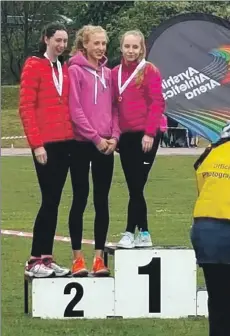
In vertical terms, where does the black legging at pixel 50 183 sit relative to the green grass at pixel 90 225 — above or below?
above

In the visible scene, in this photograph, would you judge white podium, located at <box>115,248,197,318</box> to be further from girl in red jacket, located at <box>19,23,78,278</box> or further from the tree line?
the tree line

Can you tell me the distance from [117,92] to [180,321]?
182 cm

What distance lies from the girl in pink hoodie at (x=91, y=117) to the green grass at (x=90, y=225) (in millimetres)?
594

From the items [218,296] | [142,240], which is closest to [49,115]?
[142,240]

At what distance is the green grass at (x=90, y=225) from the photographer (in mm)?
7383

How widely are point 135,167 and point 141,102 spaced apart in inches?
21.4

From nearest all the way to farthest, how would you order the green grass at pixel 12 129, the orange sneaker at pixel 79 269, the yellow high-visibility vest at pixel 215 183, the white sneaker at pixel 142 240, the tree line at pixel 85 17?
1. the yellow high-visibility vest at pixel 215 183
2. the orange sneaker at pixel 79 269
3. the white sneaker at pixel 142 240
4. the green grass at pixel 12 129
5. the tree line at pixel 85 17

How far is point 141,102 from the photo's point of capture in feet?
25.9

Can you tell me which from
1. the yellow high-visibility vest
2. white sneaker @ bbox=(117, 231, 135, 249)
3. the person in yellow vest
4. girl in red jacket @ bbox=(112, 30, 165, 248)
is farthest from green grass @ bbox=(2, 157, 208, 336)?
the yellow high-visibility vest

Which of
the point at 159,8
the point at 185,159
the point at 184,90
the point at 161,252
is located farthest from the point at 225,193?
the point at 159,8

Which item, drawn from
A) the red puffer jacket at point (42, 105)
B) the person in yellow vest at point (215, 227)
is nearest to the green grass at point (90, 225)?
the red puffer jacket at point (42, 105)

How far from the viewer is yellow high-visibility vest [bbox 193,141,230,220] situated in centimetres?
544

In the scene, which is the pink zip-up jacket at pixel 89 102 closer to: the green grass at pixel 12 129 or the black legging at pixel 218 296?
the black legging at pixel 218 296

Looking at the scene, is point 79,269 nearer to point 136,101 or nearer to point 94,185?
point 94,185
